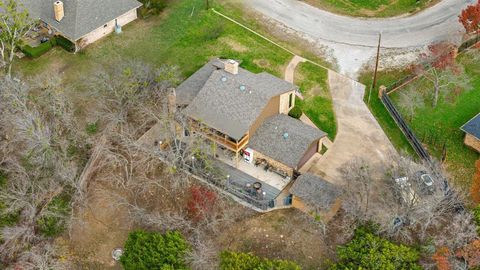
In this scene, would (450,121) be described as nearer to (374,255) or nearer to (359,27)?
(359,27)

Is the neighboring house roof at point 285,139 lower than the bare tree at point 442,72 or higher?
lower

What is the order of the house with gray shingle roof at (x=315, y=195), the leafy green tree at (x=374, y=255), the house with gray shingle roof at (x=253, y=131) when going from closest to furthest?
1. the leafy green tree at (x=374, y=255)
2. the house with gray shingle roof at (x=315, y=195)
3. the house with gray shingle roof at (x=253, y=131)

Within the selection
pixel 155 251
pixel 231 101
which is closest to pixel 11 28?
pixel 231 101

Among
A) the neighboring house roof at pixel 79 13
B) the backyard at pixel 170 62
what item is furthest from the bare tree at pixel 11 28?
the backyard at pixel 170 62

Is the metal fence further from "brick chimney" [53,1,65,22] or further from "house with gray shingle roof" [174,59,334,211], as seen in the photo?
"brick chimney" [53,1,65,22]

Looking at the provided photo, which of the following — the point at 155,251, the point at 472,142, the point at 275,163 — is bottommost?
the point at 155,251

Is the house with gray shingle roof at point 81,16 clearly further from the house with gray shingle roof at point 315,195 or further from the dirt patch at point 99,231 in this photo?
the house with gray shingle roof at point 315,195

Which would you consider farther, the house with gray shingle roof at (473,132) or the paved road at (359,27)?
the paved road at (359,27)
